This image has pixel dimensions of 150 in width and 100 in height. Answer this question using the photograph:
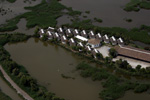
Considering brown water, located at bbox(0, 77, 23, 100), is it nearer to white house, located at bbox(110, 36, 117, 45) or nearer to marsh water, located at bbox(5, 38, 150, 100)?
marsh water, located at bbox(5, 38, 150, 100)

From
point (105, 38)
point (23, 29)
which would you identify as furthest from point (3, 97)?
point (105, 38)

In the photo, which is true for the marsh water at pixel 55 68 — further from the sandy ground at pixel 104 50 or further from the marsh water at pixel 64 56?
the sandy ground at pixel 104 50

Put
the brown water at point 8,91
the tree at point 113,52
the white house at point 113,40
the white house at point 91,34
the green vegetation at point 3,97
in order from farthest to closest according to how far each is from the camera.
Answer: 1. the white house at point 91,34
2. the white house at point 113,40
3. the tree at point 113,52
4. the brown water at point 8,91
5. the green vegetation at point 3,97

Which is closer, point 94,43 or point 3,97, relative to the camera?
point 3,97

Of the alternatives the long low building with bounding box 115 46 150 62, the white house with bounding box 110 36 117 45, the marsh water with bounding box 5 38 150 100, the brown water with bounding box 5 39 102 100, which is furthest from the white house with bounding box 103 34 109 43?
the brown water with bounding box 5 39 102 100

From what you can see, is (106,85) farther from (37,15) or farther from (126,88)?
(37,15)

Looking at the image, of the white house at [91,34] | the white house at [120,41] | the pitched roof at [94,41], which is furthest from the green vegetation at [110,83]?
the white house at [91,34]

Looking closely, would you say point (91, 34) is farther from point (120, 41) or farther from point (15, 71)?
point (15, 71)
